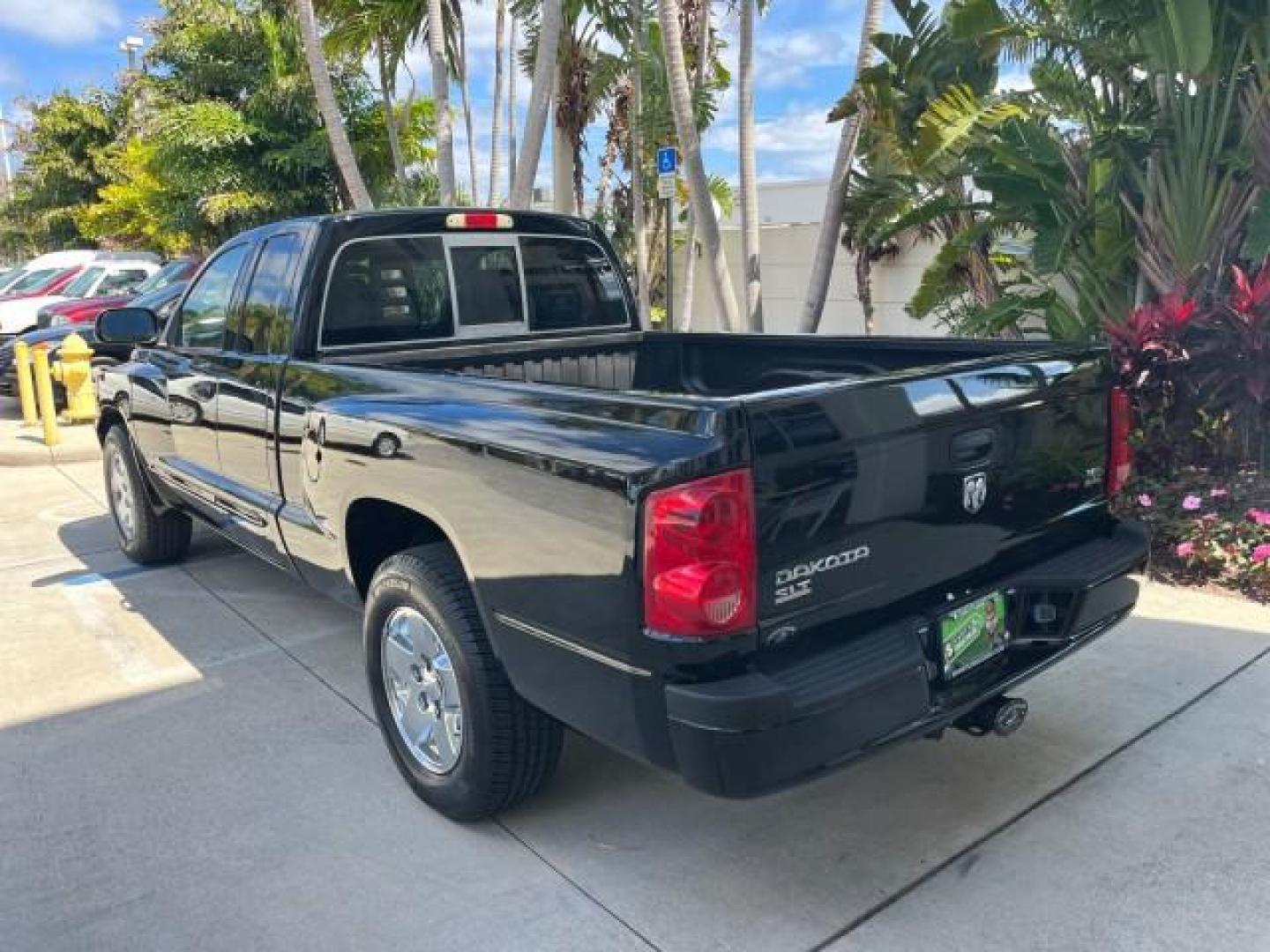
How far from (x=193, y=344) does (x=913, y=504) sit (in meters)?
3.78

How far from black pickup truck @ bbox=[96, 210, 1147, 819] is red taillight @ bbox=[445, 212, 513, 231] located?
15 millimetres

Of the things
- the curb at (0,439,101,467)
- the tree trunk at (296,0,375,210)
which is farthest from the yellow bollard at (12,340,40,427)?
the tree trunk at (296,0,375,210)

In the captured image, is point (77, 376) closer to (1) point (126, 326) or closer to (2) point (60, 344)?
(2) point (60, 344)

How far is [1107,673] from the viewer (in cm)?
423

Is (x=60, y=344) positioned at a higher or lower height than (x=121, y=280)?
lower

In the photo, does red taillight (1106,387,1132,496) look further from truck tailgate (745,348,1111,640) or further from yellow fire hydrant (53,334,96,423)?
yellow fire hydrant (53,334,96,423)

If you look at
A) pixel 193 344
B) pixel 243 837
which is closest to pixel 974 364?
pixel 243 837

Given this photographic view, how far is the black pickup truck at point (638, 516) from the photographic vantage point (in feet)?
7.81

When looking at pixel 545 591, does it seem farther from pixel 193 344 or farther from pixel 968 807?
pixel 193 344

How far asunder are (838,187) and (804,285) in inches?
220

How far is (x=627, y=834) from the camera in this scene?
3242 millimetres

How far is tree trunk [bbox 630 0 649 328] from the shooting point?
481 inches

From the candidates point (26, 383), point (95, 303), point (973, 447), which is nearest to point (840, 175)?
point (973, 447)

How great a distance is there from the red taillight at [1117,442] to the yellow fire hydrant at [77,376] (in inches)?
379
